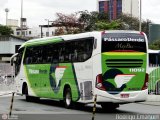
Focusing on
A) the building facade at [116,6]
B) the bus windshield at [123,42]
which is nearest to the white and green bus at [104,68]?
the bus windshield at [123,42]

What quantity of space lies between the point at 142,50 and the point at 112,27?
168 ft

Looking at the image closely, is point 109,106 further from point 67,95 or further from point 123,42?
point 123,42

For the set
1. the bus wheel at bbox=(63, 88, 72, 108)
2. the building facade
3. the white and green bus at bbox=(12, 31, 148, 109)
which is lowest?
the bus wheel at bbox=(63, 88, 72, 108)

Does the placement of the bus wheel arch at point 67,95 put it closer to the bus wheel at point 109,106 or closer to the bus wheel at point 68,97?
the bus wheel at point 68,97

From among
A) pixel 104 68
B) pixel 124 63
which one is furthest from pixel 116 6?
pixel 104 68

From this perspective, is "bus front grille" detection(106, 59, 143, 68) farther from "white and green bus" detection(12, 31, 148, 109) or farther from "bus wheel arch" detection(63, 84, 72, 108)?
"bus wheel arch" detection(63, 84, 72, 108)

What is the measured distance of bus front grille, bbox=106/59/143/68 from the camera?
20667mm

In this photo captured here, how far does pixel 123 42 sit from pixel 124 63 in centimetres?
88

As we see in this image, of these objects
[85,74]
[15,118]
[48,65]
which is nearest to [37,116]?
[15,118]

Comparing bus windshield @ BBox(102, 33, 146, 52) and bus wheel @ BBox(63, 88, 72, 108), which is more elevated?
bus windshield @ BBox(102, 33, 146, 52)

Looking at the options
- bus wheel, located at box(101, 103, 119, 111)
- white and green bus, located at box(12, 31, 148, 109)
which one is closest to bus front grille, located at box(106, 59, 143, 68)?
white and green bus, located at box(12, 31, 148, 109)

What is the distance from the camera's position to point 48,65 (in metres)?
25.3

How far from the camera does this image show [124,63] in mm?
20797

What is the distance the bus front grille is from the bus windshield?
1.43 feet
